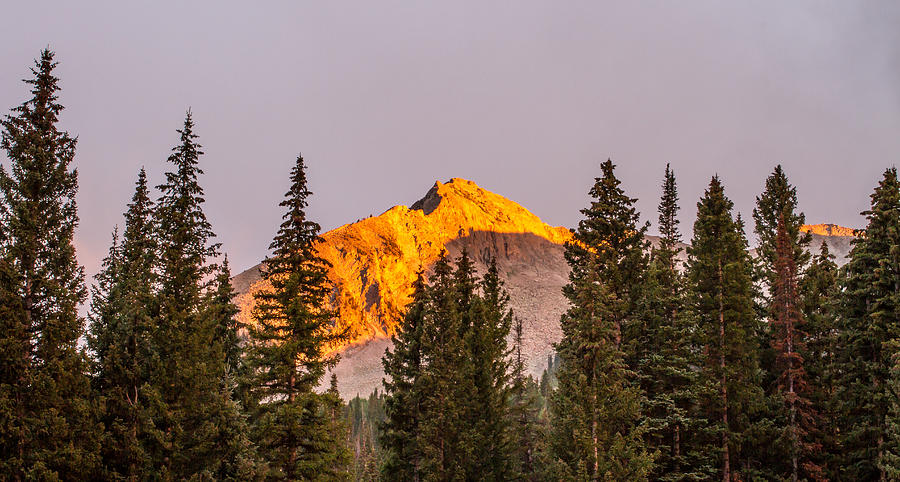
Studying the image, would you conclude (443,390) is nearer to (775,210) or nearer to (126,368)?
(126,368)

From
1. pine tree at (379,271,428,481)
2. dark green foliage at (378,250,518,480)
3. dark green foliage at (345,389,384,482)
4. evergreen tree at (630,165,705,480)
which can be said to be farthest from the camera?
dark green foliage at (345,389,384,482)

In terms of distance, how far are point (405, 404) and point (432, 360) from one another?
248cm

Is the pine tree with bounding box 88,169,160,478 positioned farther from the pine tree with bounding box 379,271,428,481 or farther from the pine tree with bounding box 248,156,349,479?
the pine tree with bounding box 379,271,428,481

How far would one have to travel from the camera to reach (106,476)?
19.1 metres

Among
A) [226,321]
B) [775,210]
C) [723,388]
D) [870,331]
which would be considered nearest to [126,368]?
[226,321]

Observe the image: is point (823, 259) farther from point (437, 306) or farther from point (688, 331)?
point (437, 306)

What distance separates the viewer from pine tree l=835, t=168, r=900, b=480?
25.7 metres

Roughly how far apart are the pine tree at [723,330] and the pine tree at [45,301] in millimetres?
24537

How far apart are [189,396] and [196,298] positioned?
3487 mm

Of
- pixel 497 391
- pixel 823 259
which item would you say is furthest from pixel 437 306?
pixel 823 259

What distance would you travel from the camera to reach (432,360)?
30.3m

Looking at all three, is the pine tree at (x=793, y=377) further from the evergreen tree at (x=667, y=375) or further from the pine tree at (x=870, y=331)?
the evergreen tree at (x=667, y=375)

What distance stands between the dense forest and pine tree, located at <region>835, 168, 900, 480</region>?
93 millimetres

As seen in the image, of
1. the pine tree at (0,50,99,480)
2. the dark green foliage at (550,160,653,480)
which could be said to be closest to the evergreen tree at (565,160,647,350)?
the dark green foliage at (550,160,653,480)
